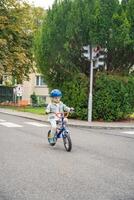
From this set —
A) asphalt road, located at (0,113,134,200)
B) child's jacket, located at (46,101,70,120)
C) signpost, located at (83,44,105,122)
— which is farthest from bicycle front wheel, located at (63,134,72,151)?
signpost, located at (83,44,105,122)

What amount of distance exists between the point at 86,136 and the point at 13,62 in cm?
3410

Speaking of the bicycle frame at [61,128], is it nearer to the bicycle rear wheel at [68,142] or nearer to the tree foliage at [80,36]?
the bicycle rear wheel at [68,142]

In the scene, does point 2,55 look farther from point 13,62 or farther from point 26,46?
point 26,46

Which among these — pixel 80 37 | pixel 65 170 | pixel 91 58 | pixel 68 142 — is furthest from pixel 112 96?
pixel 65 170

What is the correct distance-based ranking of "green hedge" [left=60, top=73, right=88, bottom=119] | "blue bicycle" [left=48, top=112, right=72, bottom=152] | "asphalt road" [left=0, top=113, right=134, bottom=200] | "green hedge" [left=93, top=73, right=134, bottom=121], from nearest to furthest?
"asphalt road" [left=0, top=113, right=134, bottom=200] → "blue bicycle" [left=48, top=112, right=72, bottom=152] → "green hedge" [left=93, top=73, right=134, bottom=121] → "green hedge" [left=60, top=73, right=88, bottom=119]

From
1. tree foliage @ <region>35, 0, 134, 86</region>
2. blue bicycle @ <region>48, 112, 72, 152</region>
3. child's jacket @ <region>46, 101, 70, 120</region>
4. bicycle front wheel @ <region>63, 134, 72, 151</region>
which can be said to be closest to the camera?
bicycle front wheel @ <region>63, 134, 72, 151</region>

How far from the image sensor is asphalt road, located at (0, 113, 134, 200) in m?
8.48

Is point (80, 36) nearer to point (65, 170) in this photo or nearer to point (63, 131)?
point (63, 131)

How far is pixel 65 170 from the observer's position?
10.8 m

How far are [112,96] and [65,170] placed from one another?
17.7 m

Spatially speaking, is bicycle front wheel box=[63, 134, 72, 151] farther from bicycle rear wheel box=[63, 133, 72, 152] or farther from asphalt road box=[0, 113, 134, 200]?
asphalt road box=[0, 113, 134, 200]

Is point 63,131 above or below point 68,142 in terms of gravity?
above

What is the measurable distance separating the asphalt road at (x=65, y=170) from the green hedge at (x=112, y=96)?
36.5 feet

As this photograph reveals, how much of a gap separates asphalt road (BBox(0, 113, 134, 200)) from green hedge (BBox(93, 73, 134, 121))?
11.1 metres
